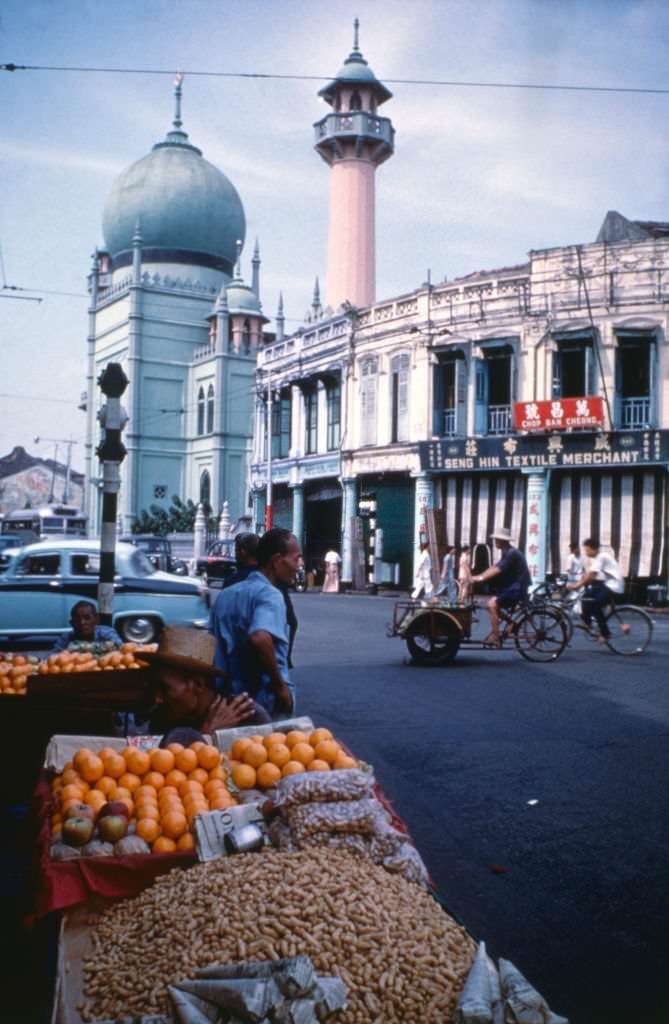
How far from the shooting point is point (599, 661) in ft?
47.9

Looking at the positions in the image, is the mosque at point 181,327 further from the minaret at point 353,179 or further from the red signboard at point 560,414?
the red signboard at point 560,414

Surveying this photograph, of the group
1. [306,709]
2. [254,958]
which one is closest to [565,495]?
[306,709]

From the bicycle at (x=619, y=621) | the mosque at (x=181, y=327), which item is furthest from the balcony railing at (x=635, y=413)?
the mosque at (x=181, y=327)

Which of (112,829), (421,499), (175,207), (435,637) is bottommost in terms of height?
(435,637)

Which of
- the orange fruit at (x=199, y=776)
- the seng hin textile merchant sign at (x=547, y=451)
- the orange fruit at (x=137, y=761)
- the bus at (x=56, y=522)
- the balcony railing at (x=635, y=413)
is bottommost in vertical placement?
the orange fruit at (x=199, y=776)

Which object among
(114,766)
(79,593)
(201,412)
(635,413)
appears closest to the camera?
(114,766)

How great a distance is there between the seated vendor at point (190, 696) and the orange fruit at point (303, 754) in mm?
605

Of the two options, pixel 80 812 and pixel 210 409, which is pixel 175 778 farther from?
pixel 210 409

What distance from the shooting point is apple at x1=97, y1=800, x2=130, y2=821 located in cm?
398

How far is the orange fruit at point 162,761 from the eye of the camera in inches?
175

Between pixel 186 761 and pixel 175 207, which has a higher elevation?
pixel 175 207

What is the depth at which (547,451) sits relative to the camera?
2850 cm

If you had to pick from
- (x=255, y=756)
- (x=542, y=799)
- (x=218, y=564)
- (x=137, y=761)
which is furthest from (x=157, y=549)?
(x=255, y=756)

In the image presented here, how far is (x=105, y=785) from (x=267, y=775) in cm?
70
